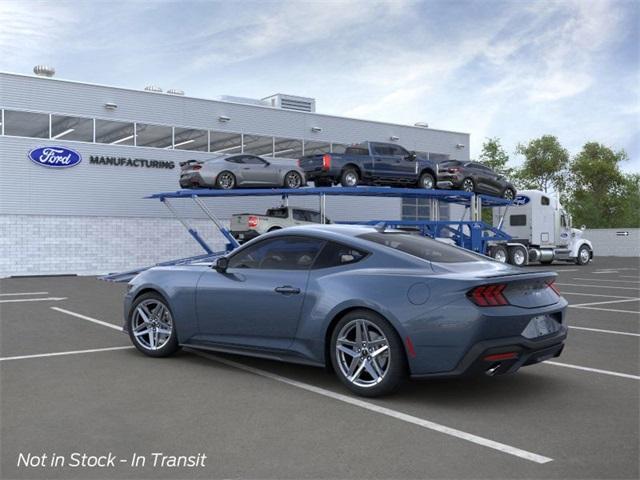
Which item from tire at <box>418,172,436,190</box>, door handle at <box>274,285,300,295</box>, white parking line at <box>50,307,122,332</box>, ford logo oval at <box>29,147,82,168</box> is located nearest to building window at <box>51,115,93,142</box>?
ford logo oval at <box>29,147,82,168</box>

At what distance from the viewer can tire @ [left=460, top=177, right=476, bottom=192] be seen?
24828 mm

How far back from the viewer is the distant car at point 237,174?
75.0 ft

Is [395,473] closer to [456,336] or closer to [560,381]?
[456,336]

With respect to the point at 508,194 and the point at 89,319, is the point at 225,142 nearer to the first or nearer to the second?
the point at 508,194

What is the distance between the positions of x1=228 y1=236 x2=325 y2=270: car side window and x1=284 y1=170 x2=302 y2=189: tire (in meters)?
17.2

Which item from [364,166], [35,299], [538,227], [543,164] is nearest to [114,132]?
[364,166]

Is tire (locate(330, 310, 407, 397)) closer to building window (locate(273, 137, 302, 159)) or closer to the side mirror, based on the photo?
the side mirror

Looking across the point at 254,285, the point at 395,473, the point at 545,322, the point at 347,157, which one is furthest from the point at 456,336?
the point at 347,157

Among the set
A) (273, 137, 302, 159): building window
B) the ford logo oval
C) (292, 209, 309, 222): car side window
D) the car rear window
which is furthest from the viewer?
(273, 137, 302, 159): building window

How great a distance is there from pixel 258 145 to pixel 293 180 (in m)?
8.02

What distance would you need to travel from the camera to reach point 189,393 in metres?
5.69

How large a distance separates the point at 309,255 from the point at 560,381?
2.55 m

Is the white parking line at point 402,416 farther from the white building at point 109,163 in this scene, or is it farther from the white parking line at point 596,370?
the white building at point 109,163

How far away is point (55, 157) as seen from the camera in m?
26.0
